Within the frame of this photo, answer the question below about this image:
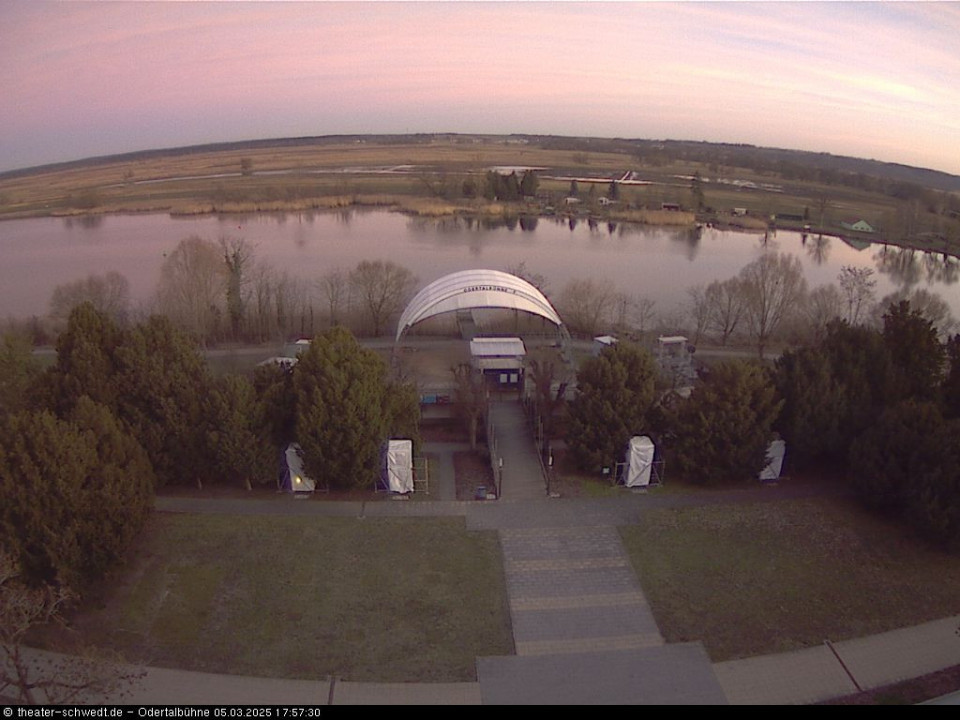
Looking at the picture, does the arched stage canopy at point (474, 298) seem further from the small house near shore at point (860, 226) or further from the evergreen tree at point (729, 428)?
the small house near shore at point (860, 226)

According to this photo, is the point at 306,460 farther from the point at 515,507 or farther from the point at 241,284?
the point at 241,284

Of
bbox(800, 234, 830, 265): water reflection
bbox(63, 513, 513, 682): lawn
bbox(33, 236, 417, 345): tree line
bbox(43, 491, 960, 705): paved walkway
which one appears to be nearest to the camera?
bbox(43, 491, 960, 705): paved walkway

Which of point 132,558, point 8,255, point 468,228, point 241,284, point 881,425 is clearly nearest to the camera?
point 132,558

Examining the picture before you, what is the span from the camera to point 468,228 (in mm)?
59656

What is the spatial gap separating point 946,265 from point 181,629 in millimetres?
54137

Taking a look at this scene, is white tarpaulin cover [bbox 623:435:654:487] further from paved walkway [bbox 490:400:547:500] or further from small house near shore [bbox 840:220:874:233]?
small house near shore [bbox 840:220:874:233]

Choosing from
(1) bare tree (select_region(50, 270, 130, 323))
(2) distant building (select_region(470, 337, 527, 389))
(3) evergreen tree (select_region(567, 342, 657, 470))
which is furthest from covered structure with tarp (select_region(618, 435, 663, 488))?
(1) bare tree (select_region(50, 270, 130, 323))

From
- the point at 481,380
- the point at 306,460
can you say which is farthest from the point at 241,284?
the point at 306,460

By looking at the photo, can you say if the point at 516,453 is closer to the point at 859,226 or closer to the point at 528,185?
the point at 859,226

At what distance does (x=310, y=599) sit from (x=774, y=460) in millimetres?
13387

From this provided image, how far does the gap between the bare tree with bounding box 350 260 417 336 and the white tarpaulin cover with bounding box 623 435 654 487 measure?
18.4m

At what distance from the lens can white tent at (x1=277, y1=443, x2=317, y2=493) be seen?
17.7 metres

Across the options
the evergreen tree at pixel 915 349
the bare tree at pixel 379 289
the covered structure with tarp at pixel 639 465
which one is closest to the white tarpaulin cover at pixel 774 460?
the covered structure with tarp at pixel 639 465

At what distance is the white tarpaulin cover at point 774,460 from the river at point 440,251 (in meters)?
19.5
